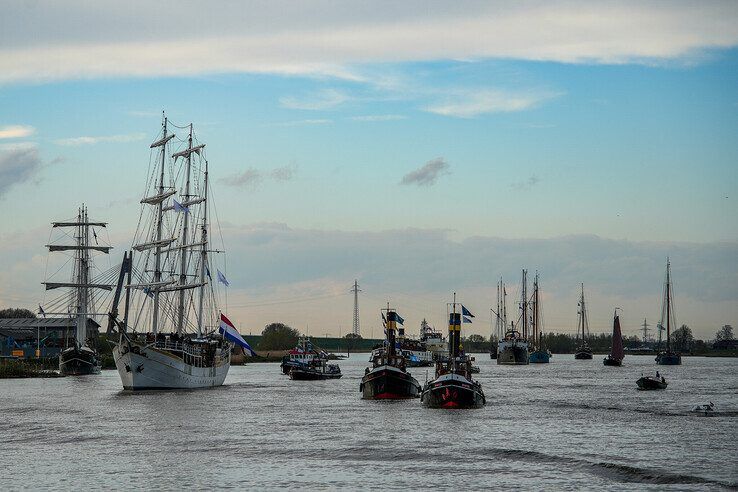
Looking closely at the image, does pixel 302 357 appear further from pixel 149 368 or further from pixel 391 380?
pixel 391 380

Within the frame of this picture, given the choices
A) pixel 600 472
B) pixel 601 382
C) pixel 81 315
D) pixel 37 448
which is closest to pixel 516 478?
pixel 600 472

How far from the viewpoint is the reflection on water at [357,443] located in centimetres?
4734

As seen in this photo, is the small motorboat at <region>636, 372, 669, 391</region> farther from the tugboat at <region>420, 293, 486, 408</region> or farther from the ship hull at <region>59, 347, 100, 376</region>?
the ship hull at <region>59, 347, 100, 376</region>

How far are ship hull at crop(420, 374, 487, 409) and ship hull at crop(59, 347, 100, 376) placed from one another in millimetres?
93089

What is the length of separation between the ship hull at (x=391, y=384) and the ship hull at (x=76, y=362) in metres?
80.1

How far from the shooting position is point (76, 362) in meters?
162

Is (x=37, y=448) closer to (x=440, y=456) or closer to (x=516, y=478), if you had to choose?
(x=440, y=456)

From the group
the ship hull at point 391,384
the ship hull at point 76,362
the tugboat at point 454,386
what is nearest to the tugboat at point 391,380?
the ship hull at point 391,384

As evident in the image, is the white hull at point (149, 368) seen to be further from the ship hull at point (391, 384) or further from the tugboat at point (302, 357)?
the tugboat at point (302, 357)

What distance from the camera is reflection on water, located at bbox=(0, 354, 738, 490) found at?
155 ft

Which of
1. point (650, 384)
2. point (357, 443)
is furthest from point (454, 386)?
point (650, 384)

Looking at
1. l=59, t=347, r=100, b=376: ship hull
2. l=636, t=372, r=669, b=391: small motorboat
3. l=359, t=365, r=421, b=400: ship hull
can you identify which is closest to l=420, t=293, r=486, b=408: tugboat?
l=359, t=365, r=421, b=400: ship hull

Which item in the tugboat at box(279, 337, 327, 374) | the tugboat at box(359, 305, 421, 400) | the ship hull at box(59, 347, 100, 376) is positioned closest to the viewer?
the tugboat at box(359, 305, 421, 400)

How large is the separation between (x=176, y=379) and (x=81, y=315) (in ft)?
252
